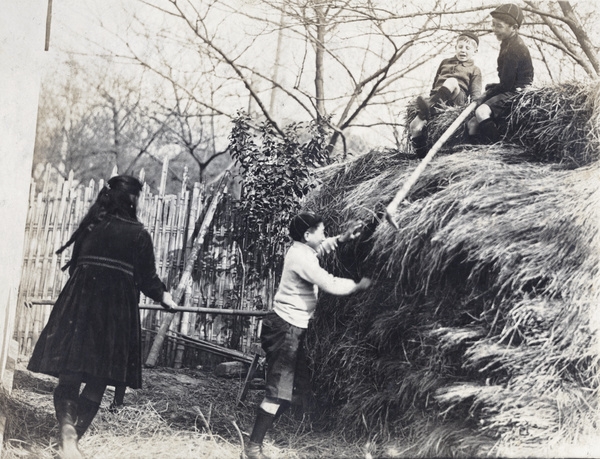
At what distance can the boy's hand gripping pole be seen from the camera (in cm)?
300

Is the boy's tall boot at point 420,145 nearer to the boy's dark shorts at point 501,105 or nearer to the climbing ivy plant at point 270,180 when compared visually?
the boy's dark shorts at point 501,105

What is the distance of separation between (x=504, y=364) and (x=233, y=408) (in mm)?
1932

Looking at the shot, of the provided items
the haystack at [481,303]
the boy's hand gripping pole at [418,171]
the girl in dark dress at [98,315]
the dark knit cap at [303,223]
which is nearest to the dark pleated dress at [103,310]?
the girl in dark dress at [98,315]

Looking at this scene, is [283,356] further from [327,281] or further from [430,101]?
[430,101]

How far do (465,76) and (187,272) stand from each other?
240 cm

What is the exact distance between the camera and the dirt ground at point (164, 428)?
10.7 feet

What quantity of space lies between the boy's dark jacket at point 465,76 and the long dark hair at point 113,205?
2.06 m

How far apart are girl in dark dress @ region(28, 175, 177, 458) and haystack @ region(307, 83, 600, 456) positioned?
1.08 m

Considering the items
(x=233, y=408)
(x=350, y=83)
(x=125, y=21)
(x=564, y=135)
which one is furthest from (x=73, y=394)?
(x=350, y=83)

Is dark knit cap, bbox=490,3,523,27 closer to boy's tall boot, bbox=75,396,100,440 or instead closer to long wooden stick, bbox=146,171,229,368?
long wooden stick, bbox=146,171,229,368

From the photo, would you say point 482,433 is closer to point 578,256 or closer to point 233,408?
point 578,256

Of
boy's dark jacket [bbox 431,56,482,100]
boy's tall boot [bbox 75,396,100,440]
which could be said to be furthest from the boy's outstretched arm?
boy's dark jacket [bbox 431,56,482,100]

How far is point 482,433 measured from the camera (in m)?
2.50

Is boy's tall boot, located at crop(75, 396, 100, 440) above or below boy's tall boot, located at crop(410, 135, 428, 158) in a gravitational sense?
below
